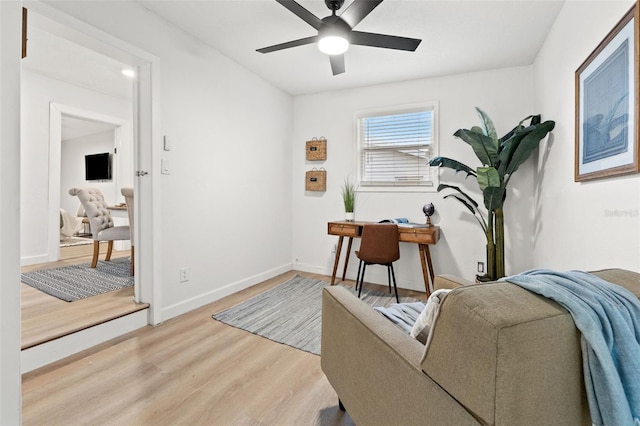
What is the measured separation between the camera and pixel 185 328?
8.05ft

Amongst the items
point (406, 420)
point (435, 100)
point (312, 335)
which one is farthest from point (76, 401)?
point (435, 100)

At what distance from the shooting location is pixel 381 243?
121 inches

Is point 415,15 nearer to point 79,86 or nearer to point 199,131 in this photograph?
point 199,131

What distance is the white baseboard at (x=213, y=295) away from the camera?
2639mm

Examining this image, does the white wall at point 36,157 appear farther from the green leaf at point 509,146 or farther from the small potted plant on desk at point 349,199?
the green leaf at point 509,146

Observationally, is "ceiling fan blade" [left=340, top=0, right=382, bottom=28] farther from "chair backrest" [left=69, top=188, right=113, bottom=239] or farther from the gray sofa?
"chair backrest" [left=69, top=188, right=113, bottom=239]

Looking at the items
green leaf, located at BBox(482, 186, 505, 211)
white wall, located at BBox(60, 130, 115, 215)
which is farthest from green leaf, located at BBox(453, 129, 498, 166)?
white wall, located at BBox(60, 130, 115, 215)

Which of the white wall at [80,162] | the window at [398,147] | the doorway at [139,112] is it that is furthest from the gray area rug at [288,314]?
the white wall at [80,162]

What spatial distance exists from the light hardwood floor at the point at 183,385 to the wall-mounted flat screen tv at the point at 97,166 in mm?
5437

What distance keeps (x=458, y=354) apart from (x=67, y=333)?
243cm

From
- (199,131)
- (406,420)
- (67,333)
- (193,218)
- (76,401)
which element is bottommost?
(76,401)

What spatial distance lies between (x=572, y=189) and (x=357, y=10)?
182cm

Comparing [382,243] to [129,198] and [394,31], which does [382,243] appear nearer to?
[394,31]

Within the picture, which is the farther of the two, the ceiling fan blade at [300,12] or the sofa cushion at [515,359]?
the ceiling fan blade at [300,12]
